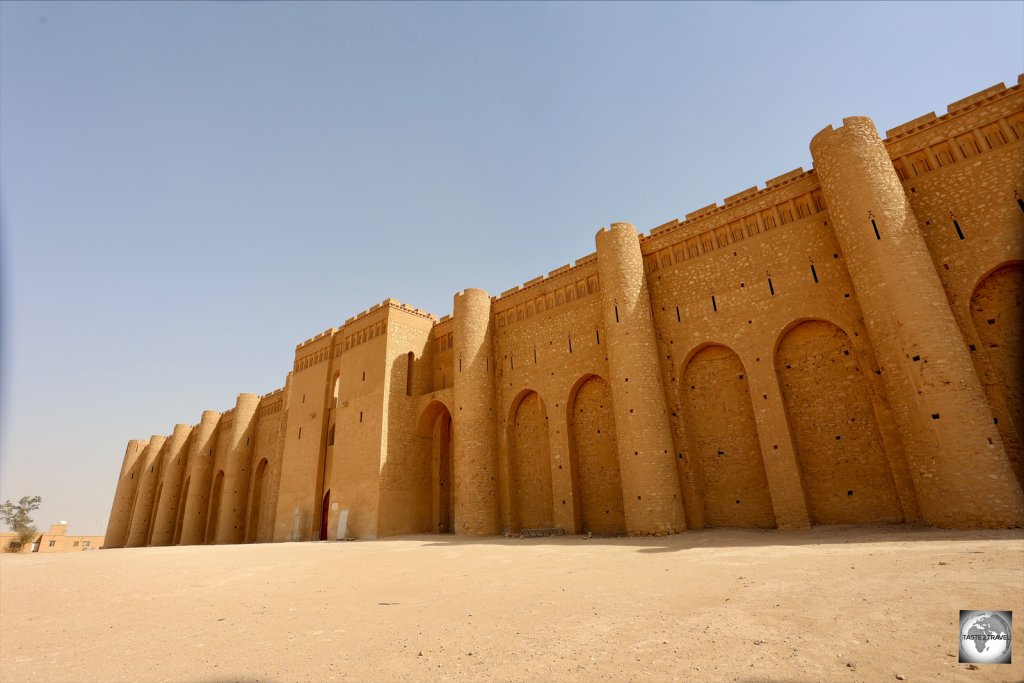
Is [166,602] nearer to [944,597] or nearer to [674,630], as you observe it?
[674,630]

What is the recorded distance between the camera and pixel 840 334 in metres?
14.3

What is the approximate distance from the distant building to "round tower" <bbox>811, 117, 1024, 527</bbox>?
57790 millimetres

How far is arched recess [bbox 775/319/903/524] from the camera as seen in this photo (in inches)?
516

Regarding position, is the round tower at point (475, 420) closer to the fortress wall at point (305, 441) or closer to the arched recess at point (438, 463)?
the arched recess at point (438, 463)

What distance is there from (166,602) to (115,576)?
16.5ft

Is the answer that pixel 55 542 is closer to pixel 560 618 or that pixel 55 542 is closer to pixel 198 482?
pixel 198 482

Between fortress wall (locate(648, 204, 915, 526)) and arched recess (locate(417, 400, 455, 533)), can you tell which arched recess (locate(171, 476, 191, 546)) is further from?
fortress wall (locate(648, 204, 915, 526))

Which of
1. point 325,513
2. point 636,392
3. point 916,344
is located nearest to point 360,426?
point 325,513

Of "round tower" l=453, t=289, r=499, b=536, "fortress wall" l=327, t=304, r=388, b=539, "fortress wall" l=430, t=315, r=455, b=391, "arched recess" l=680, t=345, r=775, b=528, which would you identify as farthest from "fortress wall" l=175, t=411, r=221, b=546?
"arched recess" l=680, t=345, r=775, b=528

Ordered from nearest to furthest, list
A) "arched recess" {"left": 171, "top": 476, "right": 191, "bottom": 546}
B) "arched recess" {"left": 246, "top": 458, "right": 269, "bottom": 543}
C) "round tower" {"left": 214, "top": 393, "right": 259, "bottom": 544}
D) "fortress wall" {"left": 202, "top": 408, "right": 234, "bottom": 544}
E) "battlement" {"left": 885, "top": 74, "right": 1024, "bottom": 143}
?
"battlement" {"left": 885, "top": 74, "right": 1024, "bottom": 143}, "arched recess" {"left": 246, "top": 458, "right": 269, "bottom": 543}, "round tower" {"left": 214, "top": 393, "right": 259, "bottom": 544}, "fortress wall" {"left": 202, "top": 408, "right": 234, "bottom": 544}, "arched recess" {"left": 171, "top": 476, "right": 191, "bottom": 546}

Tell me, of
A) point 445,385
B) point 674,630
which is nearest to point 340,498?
point 445,385

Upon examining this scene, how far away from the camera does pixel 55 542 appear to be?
156 feet

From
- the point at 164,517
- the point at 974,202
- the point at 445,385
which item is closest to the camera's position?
the point at 974,202

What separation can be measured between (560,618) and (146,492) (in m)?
51.9
